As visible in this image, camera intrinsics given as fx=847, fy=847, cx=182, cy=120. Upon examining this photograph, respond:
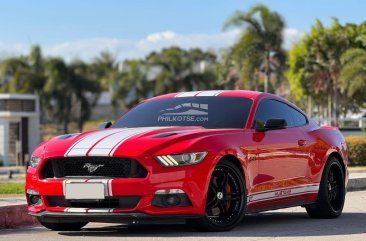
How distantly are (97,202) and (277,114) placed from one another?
2726 mm

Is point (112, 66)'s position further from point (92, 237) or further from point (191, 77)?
point (92, 237)

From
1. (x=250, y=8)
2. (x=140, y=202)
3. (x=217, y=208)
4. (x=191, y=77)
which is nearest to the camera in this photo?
(x=140, y=202)

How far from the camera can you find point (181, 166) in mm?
7785

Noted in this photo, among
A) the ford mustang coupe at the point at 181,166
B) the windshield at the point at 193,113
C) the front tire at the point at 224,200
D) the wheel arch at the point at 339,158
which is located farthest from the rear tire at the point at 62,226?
the wheel arch at the point at 339,158

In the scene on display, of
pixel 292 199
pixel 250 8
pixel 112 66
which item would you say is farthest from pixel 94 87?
pixel 292 199

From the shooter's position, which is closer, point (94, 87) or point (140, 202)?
point (140, 202)

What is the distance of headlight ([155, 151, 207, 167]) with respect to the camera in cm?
775

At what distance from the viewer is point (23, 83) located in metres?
63.1

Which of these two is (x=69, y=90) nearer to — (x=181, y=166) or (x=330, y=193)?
(x=330, y=193)

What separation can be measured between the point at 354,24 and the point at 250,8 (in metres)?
16.7

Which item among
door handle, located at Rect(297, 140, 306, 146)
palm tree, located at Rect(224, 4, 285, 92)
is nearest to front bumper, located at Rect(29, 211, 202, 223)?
door handle, located at Rect(297, 140, 306, 146)

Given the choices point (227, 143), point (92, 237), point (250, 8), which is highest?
point (250, 8)

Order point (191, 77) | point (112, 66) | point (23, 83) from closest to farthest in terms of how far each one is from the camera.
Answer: point (23, 83)
point (191, 77)
point (112, 66)

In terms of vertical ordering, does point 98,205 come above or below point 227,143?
below
